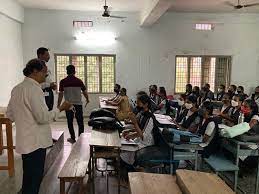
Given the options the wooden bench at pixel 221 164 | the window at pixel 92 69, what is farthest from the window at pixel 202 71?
the wooden bench at pixel 221 164

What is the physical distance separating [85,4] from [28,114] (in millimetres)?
5537

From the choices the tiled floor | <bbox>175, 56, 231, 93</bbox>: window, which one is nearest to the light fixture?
<bbox>175, 56, 231, 93</bbox>: window

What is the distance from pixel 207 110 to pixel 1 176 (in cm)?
262

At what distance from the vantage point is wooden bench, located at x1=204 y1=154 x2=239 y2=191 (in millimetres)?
3012

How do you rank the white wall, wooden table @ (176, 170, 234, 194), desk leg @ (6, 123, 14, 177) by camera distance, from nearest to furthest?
wooden table @ (176, 170, 234, 194), desk leg @ (6, 123, 14, 177), the white wall

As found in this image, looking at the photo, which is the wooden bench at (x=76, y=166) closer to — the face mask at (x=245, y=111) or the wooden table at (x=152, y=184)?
the wooden table at (x=152, y=184)

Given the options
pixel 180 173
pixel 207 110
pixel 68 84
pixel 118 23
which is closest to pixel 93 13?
pixel 118 23

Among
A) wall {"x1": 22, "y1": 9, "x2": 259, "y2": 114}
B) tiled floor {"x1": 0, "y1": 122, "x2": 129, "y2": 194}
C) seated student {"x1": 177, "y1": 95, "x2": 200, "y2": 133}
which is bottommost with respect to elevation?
tiled floor {"x1": 0, "y1": 122, "x2": 129, "y2": 194}

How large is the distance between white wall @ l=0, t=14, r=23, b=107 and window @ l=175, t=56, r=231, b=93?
4.66 meters

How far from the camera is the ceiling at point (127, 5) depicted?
6734mm

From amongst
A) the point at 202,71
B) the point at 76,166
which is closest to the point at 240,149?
the point at 76,166

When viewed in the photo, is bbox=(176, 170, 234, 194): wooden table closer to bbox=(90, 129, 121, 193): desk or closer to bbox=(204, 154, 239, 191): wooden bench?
bbox=(90, 129, 121, 193): desk

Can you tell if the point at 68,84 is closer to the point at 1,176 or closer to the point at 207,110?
the point at 1,176

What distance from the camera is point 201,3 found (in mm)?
6852
